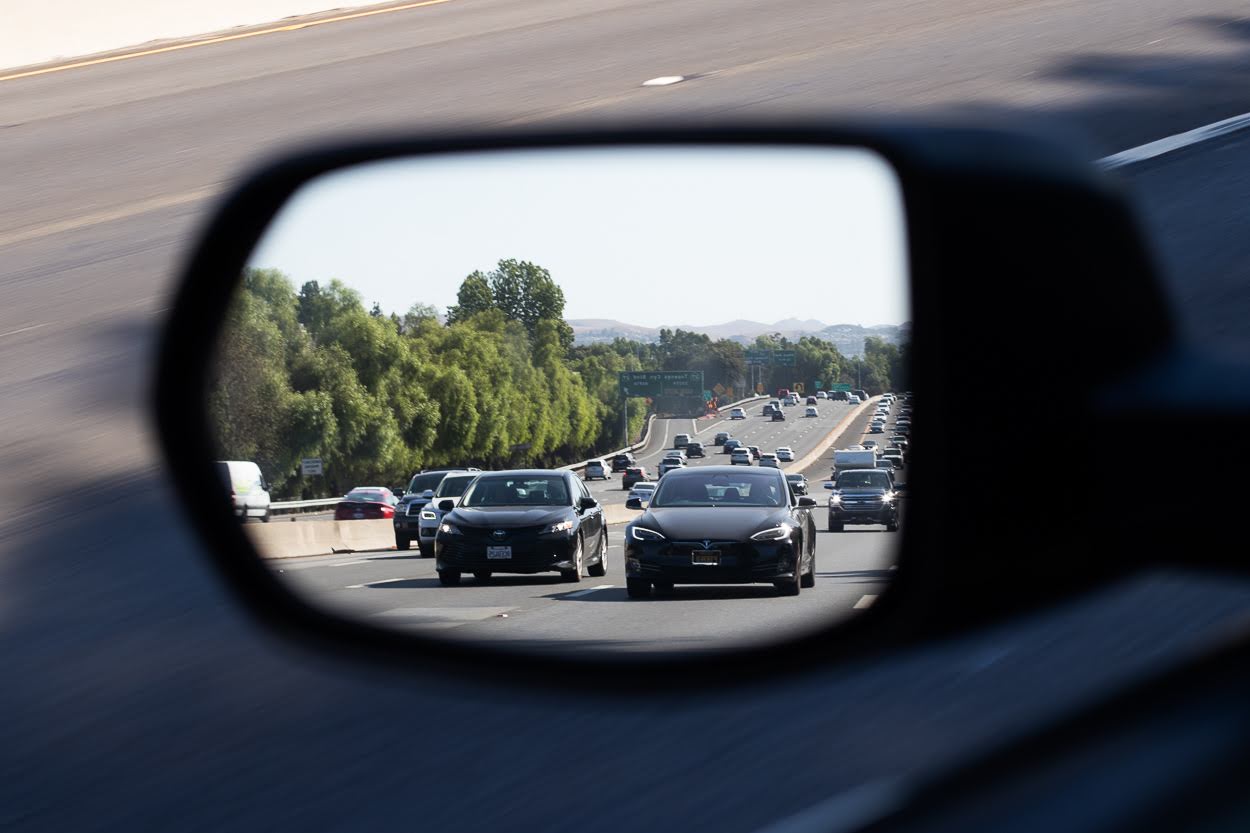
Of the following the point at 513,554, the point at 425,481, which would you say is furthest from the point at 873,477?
the point at 513,554

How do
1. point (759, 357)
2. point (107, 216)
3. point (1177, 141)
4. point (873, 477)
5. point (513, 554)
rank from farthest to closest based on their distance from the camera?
point (107, 216) < point (1177, 141) < point (513, 554) < point (759, 357) < point (873, 477)

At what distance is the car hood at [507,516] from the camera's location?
251 cm

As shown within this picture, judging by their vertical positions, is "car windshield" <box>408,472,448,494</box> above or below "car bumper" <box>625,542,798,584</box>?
above

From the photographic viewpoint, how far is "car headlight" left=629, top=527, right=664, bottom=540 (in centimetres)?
206

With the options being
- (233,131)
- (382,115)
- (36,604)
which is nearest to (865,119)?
(36,604)

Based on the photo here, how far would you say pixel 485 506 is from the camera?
2557 mm

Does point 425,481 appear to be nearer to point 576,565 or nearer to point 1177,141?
point 576,565

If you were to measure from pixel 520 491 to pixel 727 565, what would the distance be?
0.55 m

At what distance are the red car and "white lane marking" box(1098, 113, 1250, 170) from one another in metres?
13.2

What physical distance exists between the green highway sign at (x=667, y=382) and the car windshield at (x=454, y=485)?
0.47 m

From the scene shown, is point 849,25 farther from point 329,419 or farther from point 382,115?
point 329,419

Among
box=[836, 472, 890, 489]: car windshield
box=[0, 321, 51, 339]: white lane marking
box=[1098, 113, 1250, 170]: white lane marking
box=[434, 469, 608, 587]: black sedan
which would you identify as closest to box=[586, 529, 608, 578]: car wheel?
box=[434, 469, 608, 587]: black sedan

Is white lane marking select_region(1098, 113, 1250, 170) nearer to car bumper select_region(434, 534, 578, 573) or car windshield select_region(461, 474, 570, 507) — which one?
car bumper select_region(434, 534, 578, 573)

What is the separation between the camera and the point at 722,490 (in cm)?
192
